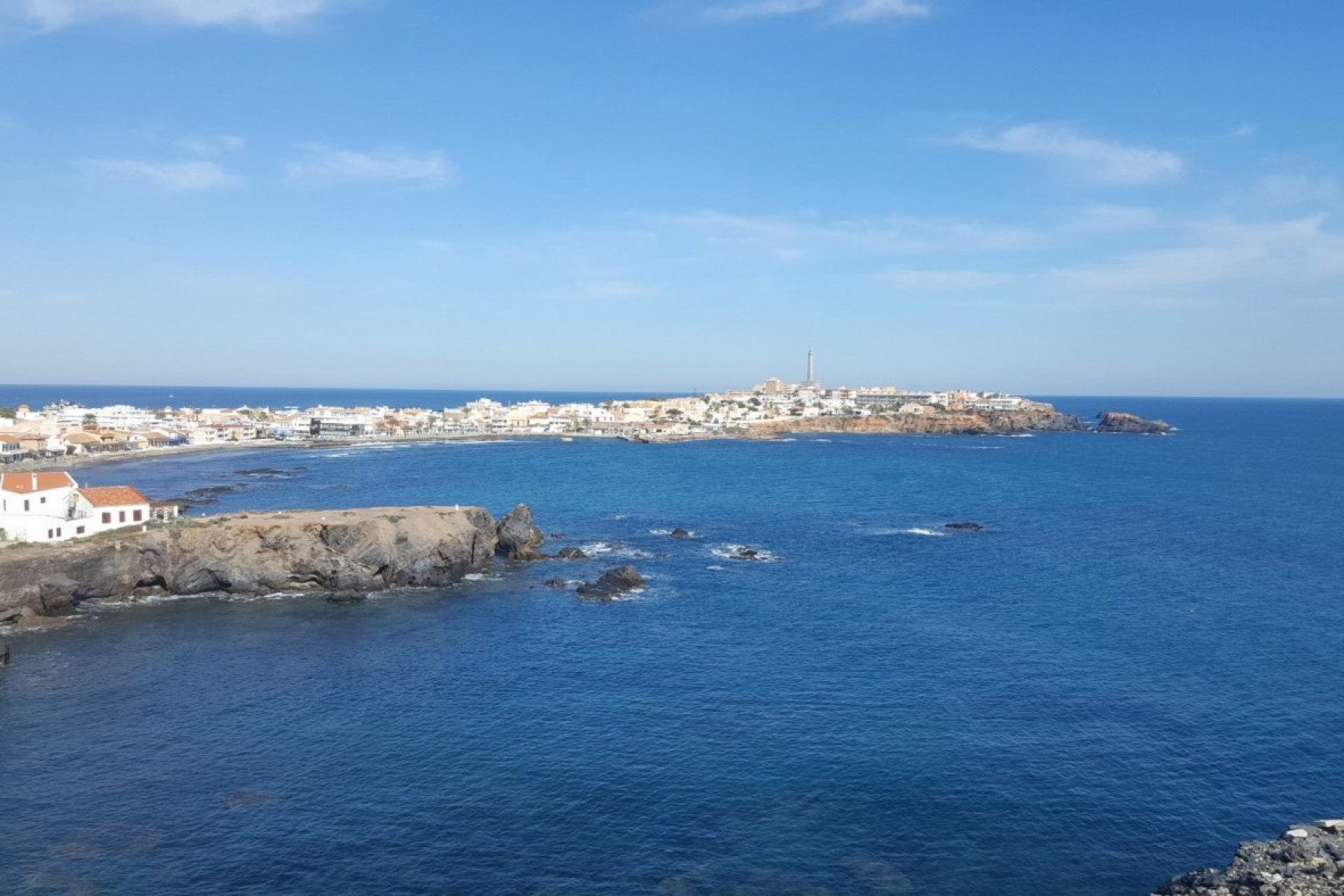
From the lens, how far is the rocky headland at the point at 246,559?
5147cm

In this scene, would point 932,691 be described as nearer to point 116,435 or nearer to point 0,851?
point 0,851

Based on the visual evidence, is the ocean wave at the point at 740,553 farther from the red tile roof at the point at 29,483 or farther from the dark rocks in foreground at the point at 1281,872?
the red tile roof at the point at 29,483

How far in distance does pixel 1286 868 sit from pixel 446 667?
33.2 m

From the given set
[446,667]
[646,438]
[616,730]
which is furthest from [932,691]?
[646,438]

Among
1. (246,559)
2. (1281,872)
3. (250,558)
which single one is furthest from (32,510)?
(1281,872)

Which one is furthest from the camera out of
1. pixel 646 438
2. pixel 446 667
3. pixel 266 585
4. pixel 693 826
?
pixel 646 438

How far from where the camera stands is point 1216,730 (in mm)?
35875

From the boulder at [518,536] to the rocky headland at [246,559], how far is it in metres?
4.76

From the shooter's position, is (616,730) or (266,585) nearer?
(616,730)

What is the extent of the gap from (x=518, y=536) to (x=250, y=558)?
18.9 m

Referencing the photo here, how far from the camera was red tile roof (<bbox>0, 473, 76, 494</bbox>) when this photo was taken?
184 feet

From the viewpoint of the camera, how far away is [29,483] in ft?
186

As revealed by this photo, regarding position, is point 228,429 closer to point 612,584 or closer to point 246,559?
point 246,559

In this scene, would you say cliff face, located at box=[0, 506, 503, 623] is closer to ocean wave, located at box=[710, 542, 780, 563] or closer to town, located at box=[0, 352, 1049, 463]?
ocean wave, located at box=[710, 542, 780, 563]
